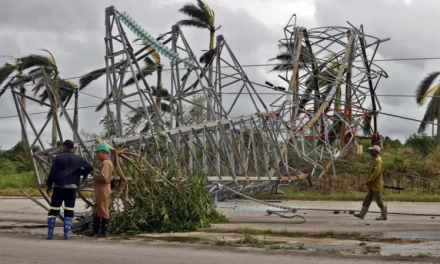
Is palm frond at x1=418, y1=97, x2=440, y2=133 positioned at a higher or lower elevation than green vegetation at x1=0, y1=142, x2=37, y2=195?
higher

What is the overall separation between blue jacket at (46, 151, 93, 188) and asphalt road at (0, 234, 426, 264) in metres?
1.59

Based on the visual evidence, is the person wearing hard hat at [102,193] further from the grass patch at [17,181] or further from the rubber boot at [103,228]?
the grass patch at [17,181]

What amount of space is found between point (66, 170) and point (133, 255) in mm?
3729

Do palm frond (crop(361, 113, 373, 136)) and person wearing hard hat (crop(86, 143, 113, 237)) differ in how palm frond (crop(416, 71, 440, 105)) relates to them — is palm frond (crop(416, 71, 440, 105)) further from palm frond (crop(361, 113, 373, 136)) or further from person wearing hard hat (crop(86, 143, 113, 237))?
person wearing hard hat (crop(86, 143, 113, 237))

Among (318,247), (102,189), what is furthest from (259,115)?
(318,247)

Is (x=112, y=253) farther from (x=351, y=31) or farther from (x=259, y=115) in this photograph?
(x=351, y=31)

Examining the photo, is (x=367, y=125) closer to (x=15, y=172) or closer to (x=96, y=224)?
(x=96, y=224)

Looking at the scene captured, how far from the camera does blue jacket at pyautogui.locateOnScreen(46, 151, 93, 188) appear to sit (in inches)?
549

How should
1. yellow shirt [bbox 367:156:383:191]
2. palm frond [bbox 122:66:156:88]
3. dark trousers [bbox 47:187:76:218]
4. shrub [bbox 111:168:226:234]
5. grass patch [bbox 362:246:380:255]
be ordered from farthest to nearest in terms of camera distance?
palm frond [bbox 122:66:156:88], yellow shirt [bbox 367:156:383:191], shrub [bbox 111:168:226:234], dark trousers [bbox 47:187:76:218], grass patch [bbox 362:246:380:255]

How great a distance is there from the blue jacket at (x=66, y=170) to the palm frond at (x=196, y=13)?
94.4 ft

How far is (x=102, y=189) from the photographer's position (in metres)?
14.2

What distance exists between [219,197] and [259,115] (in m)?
2.82

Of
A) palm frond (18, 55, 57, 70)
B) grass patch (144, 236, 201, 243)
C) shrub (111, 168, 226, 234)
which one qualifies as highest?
palm frond (18, 55, 57, 70)

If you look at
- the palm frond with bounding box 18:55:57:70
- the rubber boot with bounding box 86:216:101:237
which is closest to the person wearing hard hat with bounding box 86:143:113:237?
the rubber boot with bounding box 86:216:101:237
